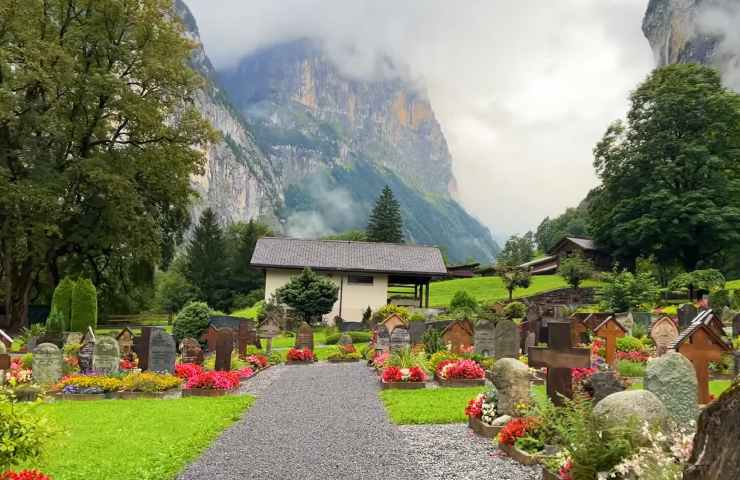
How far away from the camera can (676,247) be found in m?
45.2

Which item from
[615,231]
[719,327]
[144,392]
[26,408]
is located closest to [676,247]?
[615,231]

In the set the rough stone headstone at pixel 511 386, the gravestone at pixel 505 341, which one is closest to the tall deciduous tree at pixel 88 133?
the gravestone at pixel 505 341

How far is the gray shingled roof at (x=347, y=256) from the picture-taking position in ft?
143

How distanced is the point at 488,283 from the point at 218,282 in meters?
24.9

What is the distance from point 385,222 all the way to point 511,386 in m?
65.9

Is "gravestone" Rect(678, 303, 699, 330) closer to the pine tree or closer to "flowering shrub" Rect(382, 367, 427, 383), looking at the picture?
"flowering shrub" Rect(382, 367, 427, 383)

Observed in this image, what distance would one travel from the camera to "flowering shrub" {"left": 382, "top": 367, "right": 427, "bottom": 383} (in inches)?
601

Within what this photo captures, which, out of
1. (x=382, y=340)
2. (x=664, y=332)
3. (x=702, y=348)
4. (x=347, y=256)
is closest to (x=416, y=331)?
(x=382, y=340)

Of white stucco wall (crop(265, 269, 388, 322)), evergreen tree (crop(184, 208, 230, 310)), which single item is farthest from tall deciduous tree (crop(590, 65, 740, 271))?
evergreen tree (crop(184, 208, 230, 310))

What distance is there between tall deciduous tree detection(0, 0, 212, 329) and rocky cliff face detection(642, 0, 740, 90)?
80081mm

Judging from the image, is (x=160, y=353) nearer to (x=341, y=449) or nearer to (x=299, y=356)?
(x=299, y=356)

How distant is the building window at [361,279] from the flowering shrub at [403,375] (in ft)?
93.9

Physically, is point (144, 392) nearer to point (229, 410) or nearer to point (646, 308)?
point (229, 410)

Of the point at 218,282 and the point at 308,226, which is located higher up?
the point at 308,226
